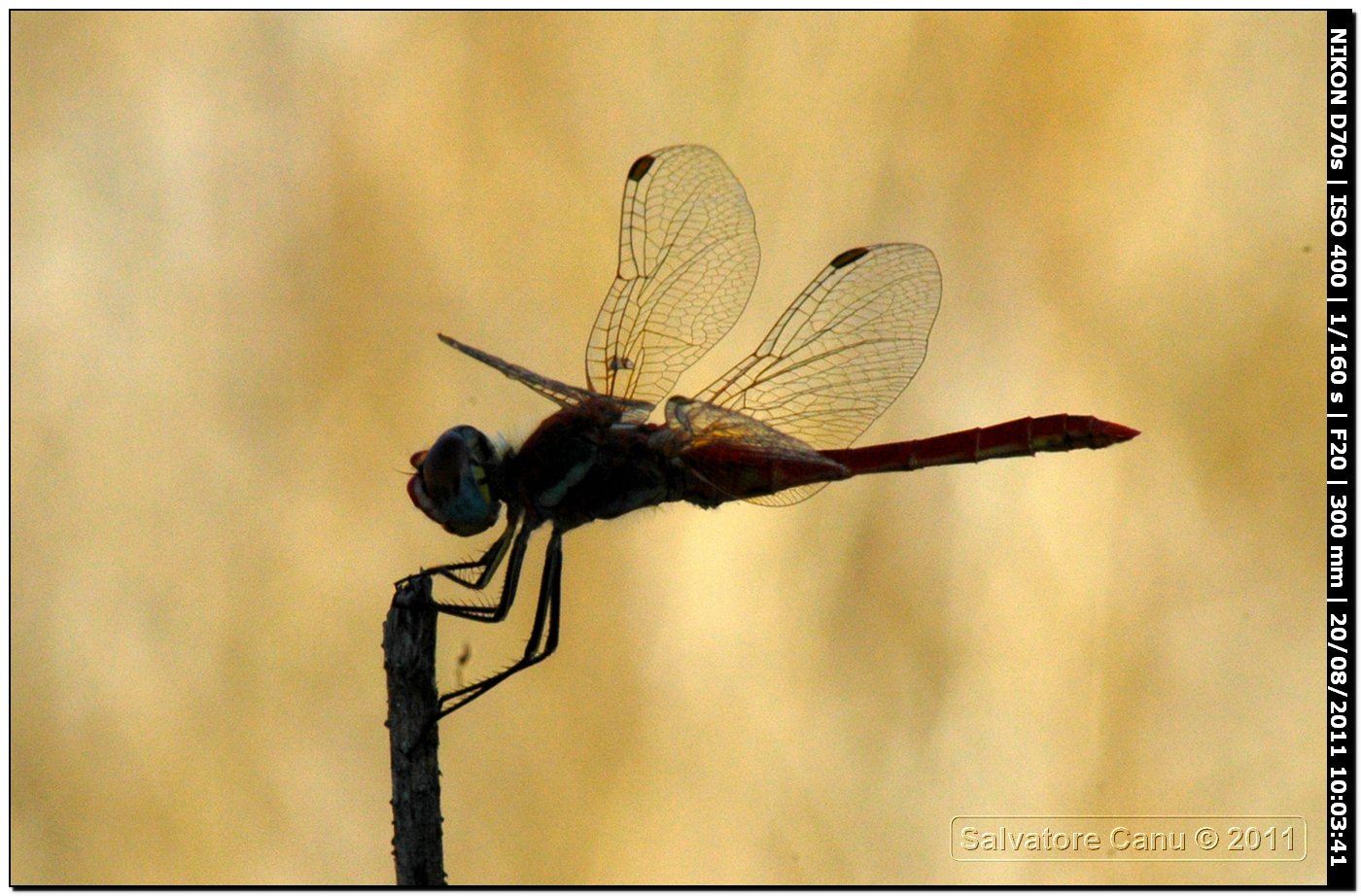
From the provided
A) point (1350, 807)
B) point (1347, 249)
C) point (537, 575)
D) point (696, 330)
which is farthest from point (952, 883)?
point (1347, 249)

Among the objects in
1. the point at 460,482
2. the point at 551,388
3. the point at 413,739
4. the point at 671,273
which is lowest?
the point at 413,739

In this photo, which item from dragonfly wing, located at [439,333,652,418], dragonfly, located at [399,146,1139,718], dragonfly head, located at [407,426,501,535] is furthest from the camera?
dragonfly, located at [399,146,1139,718]

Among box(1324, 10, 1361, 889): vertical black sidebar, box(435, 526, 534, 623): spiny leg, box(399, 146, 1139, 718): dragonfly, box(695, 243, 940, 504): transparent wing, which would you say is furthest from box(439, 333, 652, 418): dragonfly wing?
box(1324, 10, 1361, 889): vertical black sidebar

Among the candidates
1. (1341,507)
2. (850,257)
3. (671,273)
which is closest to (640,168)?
(671,273)

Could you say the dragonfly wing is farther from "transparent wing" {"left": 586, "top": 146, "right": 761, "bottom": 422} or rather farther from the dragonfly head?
the dragonfly head

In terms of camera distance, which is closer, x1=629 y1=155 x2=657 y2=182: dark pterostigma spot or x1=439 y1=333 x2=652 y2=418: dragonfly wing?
x1=439 y1=333 x2=652 y2=418: dragonfly wing

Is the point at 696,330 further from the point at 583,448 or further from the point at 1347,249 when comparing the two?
the point at 1347,249

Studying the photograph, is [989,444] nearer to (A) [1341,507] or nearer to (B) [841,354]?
(B) [841,354]

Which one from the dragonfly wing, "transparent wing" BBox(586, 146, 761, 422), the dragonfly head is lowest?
the dragonfly head
